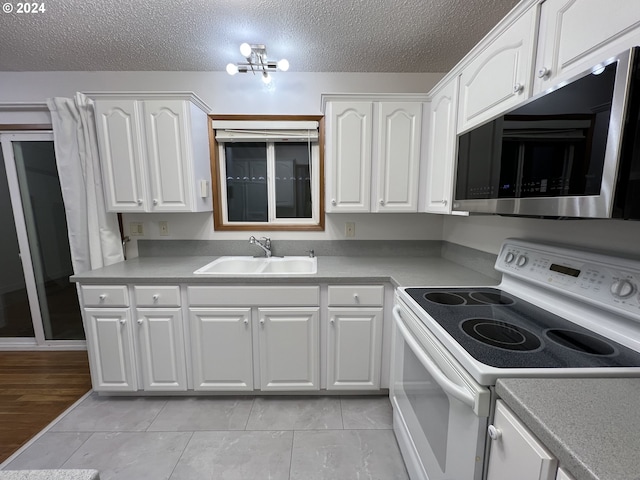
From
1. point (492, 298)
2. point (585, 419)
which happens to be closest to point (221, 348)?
point (492, 298)

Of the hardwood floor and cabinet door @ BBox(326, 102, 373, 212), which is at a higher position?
cabinet door @ BBox(326, 102, 373, 212)

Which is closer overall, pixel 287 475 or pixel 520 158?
pixel 520 158

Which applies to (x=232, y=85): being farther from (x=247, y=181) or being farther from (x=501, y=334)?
(x=501, y=334)

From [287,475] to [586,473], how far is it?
1.33 meters

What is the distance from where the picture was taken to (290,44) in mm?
1779

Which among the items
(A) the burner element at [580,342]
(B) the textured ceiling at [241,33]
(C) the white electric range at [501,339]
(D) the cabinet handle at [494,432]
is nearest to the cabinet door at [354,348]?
(C) the white electric range at [501,339]

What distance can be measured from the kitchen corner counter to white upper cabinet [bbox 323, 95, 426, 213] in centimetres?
139

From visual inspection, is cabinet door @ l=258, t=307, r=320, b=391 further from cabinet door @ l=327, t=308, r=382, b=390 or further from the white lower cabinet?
cabinet door @ l=327, t=308, r=382, b=390

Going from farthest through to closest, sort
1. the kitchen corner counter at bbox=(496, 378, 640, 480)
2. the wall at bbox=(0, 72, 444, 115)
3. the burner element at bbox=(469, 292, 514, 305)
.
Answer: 1. the wall at bbox=(0, 72, 444, 115)
2. the burner element at bbox=(469, 292, 514, 305)
3. the kitchen corner counter at bbox=(496, 378, 640, 480)

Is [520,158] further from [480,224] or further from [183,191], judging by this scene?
[183,191]

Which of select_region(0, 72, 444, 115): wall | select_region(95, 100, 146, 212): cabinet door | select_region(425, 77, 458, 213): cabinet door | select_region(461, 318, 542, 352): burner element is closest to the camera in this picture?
select_region(461, 318, 542, 352): burner element

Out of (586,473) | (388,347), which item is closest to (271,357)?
(388,347)

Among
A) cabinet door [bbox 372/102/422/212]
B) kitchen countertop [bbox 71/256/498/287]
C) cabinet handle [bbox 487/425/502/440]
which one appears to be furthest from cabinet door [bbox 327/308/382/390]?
cabinet handle [bbox 487/425/502/440]

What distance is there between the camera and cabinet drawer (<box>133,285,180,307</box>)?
1690 millimetres
